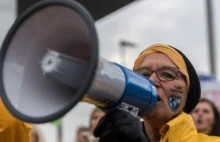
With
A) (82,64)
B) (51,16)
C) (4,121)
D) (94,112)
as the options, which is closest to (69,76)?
(82,64)

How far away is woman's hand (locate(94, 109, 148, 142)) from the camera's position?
241 cm

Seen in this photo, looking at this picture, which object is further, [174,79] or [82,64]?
[174,79]

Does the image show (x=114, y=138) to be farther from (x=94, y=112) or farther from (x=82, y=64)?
(x=94, y=112)

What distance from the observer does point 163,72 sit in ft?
9.30

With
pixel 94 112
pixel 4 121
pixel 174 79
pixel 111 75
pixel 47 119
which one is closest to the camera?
pixel 47 119

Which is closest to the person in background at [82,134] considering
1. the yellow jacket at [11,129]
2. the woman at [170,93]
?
the woman at [170,93]

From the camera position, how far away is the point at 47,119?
2.21 metres

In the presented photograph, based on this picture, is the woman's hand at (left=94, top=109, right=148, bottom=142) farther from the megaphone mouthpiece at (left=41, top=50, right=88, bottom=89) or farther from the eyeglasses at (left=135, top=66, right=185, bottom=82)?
the eyeglasses at (left=135, top=66, right=185, bottom=82)

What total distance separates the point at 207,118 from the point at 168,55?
202cm

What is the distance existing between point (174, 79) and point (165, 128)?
22 centimetres

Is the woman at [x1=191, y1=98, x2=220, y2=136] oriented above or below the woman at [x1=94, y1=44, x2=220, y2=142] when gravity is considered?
below

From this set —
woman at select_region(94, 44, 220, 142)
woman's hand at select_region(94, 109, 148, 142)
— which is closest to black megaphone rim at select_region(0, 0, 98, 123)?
woman's hand at select_region(94, 109, 148, 142)

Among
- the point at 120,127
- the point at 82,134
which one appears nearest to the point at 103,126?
the point at 120,127

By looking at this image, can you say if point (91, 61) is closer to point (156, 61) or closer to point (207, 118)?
point (156, 61)
